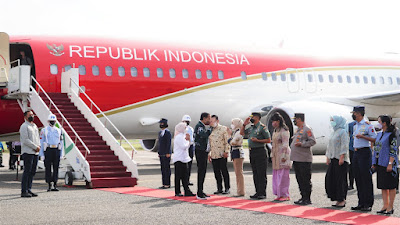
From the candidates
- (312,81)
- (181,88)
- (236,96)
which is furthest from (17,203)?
(312,81)

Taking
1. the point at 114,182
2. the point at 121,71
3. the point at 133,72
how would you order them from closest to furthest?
the point at 114,182 < the point at 121,71 < the point at 133,72

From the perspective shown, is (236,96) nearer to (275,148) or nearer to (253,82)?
(253,82)

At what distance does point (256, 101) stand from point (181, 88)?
2853 mm

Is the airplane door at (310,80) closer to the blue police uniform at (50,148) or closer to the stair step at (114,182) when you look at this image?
the stair step at (114,182)

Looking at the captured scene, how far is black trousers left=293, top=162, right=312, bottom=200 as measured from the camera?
400 inches

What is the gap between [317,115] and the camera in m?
17.6

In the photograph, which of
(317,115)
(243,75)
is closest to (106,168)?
(317,115)

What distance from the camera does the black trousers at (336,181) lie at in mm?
9797

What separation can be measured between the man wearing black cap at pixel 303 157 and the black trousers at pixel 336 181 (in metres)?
0.37

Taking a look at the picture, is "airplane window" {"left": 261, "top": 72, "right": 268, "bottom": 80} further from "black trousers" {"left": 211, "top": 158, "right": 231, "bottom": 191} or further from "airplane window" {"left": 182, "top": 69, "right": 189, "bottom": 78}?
"black trousers" {"left": 211, "top": 158, "right": 231, "bottom": 191}

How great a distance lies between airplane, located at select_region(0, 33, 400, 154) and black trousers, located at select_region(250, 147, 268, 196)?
20.7 ft

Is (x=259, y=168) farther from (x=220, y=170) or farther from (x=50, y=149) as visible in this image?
(x=50, y=149)

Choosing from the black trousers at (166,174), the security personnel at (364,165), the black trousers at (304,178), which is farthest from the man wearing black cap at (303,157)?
the black trousers at (166,174)

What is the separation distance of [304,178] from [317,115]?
760cm
